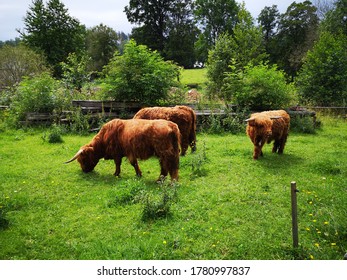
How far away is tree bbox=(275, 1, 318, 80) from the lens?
22.0 meters

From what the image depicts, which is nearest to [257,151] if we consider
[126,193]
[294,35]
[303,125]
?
[126,193]

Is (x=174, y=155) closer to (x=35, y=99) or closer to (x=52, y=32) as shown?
(x=35, y=99)

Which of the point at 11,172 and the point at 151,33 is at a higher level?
the point at 151,33

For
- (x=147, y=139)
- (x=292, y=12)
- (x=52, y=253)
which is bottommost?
(x=52, y=253)

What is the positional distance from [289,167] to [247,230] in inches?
147

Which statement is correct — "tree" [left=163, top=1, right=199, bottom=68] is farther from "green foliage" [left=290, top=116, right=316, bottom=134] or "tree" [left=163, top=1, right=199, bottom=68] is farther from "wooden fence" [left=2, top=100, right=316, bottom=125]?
"green foliage" [left=290, top=116, right=316, bottom=134]

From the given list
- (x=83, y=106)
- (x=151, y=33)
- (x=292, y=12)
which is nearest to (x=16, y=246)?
(x=83, y=106)

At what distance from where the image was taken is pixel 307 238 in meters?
3.97

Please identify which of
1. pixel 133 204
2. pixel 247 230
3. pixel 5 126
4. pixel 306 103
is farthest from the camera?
pixel 306 103

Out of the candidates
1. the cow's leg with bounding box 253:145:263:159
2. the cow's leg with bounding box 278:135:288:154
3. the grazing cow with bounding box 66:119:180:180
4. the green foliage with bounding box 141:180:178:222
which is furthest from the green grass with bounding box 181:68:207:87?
the green foliage with bounding box 141:180:178:222

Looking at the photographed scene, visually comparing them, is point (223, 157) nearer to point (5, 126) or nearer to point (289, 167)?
point (289, 167)

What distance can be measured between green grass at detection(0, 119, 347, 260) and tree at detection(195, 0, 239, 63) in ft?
95.6

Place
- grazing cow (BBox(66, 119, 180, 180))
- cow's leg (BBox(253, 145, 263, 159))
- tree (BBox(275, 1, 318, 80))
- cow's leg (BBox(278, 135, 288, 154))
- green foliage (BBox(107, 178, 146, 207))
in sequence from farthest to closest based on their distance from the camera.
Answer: tree (BBox(275, 1, 318, 80)), cow's leg (BBox(278, 135, 288, 154)), cow's leg (BBox(253, 145, 263, 159)), grazing cow (BBox(66, 119, 180, 180)), green foliage (BBox(107, 178, 146, 207))

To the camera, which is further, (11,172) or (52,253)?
(11,172)
